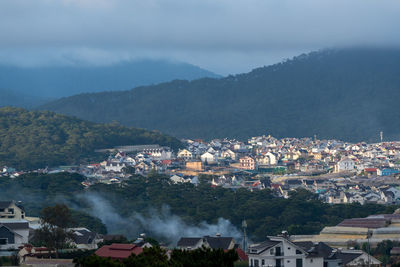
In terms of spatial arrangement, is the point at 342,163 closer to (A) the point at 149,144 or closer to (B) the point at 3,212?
(A) the point at 149,144

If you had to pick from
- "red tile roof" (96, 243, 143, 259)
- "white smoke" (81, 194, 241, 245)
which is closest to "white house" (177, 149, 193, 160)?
"white smoke" (81, 194, 241, 245)

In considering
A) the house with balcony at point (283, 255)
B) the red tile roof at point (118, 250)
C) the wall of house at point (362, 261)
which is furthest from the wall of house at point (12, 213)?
the wall of house at point (362, 261)

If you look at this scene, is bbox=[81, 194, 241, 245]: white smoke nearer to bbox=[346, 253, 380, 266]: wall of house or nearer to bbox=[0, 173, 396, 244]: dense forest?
bbox=[0, 173, 396, 244]: dense forest

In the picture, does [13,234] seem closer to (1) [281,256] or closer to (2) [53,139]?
(1) [281,256]

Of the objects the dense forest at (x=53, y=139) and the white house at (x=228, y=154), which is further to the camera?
the white house at (x=228, y=154)

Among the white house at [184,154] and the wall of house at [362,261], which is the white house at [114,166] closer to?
the white house at [184,154]

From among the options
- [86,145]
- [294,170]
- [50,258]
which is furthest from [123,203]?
[86,145]

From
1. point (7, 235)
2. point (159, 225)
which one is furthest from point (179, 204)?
point (7, 235)
